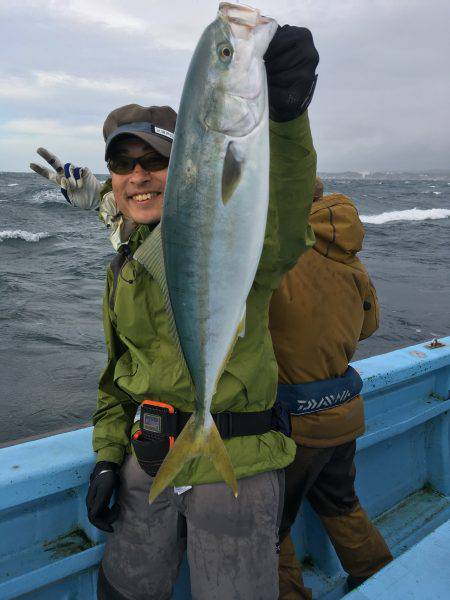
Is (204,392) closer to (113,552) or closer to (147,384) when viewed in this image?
(147,384)

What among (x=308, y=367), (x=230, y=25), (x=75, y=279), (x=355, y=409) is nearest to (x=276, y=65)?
(x=230, y=25)

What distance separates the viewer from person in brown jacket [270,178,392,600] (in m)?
2.71

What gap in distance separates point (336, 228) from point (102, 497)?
1.78m

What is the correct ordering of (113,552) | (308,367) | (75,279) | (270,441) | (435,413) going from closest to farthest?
(270,441), (113,552), (308,367), (435,413), (75,279)

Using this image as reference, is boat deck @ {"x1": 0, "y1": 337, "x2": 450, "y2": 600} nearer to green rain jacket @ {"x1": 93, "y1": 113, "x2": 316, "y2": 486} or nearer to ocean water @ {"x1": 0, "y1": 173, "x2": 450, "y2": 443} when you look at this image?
green rain jacket @ {"x1": 93, "y1": 113, "x2": 316, "y2": 486}

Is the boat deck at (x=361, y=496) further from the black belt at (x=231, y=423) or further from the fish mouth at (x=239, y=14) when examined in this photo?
the fish mouth at (x=239, y=14)

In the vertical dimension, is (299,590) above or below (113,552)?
below

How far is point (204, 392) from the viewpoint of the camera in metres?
1.87

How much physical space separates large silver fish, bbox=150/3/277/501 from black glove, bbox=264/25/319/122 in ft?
0.29

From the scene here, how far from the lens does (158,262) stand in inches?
76.2

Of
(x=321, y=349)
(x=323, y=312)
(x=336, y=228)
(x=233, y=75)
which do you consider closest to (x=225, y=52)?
(x=233, y=75)

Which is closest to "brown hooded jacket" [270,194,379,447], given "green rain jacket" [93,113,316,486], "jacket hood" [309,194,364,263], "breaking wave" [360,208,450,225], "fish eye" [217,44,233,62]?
"jacket hood" [309,194,364,263]

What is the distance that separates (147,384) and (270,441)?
604mm

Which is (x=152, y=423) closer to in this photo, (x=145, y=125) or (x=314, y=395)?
(x=314, y=395)
